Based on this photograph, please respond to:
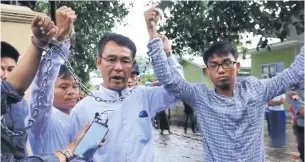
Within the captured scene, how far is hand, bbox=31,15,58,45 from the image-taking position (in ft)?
5.29

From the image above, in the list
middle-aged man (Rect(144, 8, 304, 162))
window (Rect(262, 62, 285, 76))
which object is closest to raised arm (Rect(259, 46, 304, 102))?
middle-aged man (Rect(144, 8, 304, 162))

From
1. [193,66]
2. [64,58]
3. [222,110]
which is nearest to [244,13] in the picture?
[222,110]

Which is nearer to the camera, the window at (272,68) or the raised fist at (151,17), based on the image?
the raised fist at (151,17)

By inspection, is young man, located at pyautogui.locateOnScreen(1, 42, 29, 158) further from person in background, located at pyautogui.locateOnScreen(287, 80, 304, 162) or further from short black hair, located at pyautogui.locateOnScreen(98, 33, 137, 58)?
person in background, located at pyautogui.locateOnScreen(287, 80, 304, 162)

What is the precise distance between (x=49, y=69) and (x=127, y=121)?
50 cm

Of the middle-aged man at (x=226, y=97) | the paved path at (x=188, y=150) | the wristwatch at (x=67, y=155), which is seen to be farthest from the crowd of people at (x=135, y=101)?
the paved path at (x=188, y=150)

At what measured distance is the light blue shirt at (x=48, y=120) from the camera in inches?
76.2

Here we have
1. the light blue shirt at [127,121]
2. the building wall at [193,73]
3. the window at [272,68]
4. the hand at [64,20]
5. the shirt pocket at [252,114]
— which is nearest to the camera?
the hand at [64,20]

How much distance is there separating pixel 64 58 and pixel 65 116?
0.65 meters

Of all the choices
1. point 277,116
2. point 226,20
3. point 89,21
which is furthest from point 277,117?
point 226,20

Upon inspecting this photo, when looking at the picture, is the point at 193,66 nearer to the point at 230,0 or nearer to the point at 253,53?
the point at 253,53

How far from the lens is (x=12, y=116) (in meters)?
1.98

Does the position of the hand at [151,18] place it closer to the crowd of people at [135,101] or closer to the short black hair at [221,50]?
the crowd of people at [135,101]

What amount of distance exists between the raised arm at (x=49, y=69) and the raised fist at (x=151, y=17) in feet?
1.55
